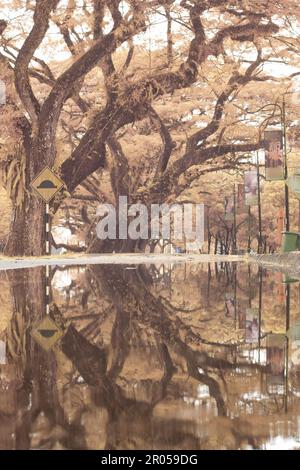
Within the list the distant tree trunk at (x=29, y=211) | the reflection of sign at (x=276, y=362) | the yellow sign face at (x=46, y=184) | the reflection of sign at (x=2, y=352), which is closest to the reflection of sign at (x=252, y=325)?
the reflection of sign at (x=276, y=362)

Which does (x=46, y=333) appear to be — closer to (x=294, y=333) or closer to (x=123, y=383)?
(x=294, y=333)

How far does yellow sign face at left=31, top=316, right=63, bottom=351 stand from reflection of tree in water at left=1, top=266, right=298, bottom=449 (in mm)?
91

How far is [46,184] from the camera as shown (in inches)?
1353

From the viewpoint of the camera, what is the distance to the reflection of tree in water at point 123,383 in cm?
396

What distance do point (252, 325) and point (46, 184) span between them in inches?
1006

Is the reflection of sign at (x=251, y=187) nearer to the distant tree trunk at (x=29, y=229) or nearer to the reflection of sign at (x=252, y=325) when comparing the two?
the distant tree trunk at (x=29, y=229)

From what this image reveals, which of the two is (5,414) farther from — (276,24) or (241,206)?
(241,206)

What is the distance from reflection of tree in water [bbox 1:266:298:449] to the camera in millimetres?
3959

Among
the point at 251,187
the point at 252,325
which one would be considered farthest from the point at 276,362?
the point at 251,187

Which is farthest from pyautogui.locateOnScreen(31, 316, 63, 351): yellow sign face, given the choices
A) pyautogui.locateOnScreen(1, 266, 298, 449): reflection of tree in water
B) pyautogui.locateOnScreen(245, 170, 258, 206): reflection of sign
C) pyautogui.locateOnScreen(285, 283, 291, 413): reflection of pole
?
pyautogui.locateOnScreen(245, 170, 258, 206): reflection of sign

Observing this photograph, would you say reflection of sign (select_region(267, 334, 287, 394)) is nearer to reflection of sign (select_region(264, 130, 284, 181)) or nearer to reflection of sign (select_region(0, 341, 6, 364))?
reflection of sign (select_region(0, 341, 6, 364))

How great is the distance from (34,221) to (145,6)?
32.5 feet
